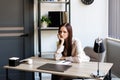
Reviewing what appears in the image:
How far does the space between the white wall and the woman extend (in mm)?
1261

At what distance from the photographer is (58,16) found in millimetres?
4148

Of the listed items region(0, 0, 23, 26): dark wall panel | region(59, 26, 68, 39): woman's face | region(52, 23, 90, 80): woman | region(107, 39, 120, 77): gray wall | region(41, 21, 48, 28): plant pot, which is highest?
region(0, 0, 23, 26): dark wall panel

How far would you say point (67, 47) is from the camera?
307cm

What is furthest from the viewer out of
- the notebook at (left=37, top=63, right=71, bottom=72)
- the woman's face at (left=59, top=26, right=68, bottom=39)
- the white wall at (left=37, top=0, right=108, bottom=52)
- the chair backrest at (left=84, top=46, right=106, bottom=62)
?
the white wall at (left=37, top=0, right=108, bottom=52)

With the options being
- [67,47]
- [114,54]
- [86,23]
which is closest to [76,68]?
[67,47]

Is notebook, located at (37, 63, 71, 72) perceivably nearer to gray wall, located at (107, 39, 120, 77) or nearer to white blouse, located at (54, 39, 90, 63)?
white blouse, located at (54, 39, 90, 63)

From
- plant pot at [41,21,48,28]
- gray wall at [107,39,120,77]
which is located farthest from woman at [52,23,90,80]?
gray wall at [107,39,120,77]

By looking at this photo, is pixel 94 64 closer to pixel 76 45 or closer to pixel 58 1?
pixel 76 45

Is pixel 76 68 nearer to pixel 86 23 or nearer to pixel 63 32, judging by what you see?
pixel 63 32

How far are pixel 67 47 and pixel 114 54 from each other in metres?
1.47

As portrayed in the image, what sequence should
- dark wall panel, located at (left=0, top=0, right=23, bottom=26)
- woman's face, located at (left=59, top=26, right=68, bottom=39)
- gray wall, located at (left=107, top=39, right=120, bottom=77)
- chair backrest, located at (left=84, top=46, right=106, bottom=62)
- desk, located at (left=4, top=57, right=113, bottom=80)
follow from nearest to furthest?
desk, located at (left=4, top=57, right=113, bottom=80) < woman's face, located at (left=59, top=26, right=68, bottom=39) < chair backrest, located at (left=84, top=46, right=106, bottom=62) < gray wall, located at (left=107, top=39, right=120, bottom=77) < dark wall panel, located at (left=0, top=0, right=23, bottom=26)

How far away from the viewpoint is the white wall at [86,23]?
4.37 metres

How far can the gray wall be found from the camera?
4017mm

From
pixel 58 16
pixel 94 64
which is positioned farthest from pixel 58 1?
pixel 94 64
